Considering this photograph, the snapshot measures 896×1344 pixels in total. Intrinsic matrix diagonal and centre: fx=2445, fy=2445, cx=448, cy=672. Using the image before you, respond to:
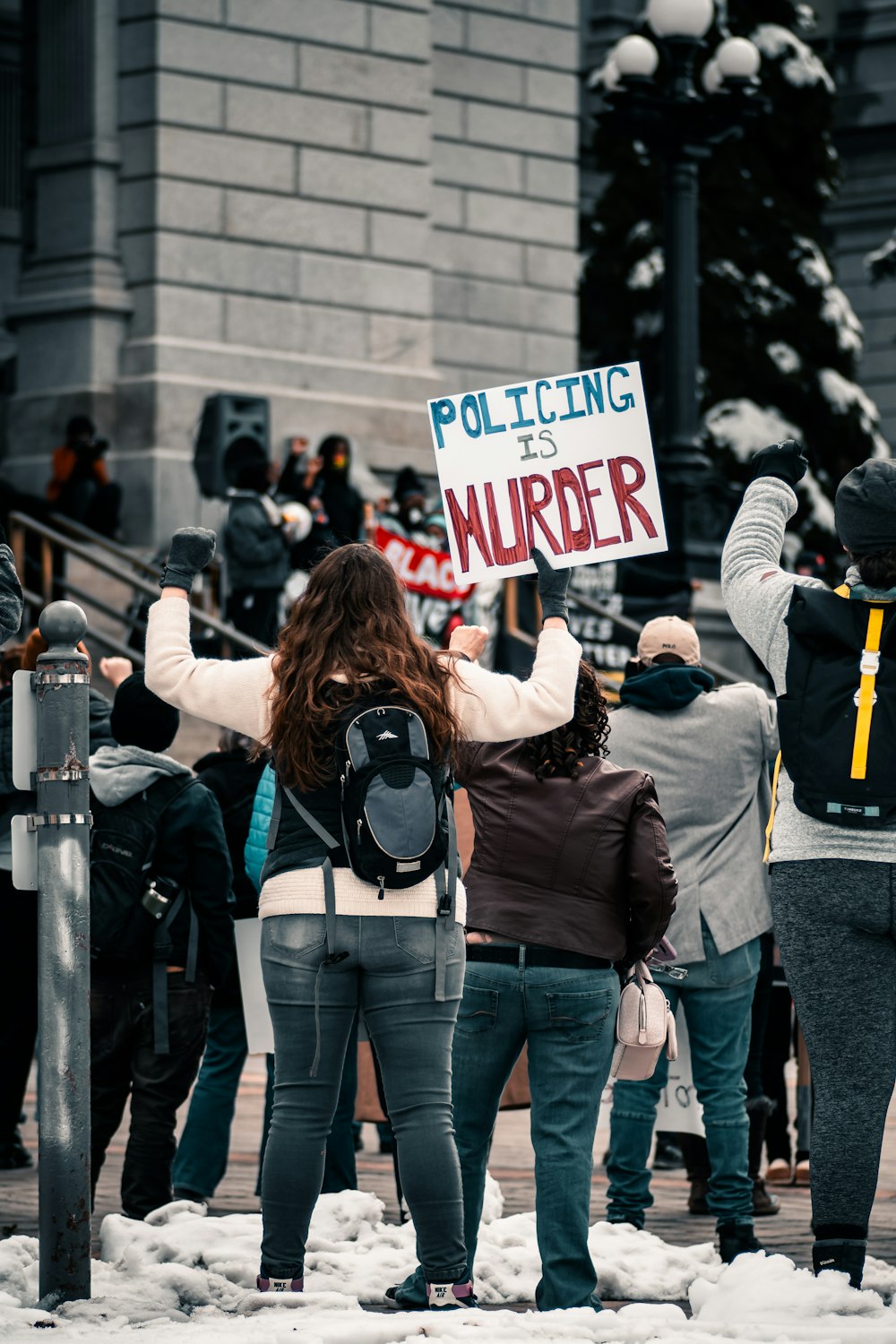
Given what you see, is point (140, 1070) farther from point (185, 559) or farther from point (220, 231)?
point (220, 231)

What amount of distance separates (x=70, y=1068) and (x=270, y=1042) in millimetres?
2085

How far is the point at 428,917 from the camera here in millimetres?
5375

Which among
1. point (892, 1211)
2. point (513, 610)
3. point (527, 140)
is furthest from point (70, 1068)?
point (527, 140)

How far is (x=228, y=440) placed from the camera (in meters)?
18.8

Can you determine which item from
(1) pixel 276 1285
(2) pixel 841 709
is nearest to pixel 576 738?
(2) pixel 841 709

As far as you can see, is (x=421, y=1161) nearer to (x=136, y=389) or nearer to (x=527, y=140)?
(x=136, y=389)

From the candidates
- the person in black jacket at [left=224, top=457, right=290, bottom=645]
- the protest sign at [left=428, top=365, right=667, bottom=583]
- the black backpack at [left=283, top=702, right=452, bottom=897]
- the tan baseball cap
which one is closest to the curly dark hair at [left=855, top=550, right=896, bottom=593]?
the protest sign at [left=428, top=365, right=667, bottom=583]

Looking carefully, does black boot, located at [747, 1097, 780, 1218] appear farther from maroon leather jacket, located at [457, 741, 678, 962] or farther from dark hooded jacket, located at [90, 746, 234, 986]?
maroon leather jacket, located at [457, 741, 678, 962]

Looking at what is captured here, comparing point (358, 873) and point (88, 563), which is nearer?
point (358, 873)

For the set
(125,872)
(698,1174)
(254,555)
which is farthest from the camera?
(254,555)

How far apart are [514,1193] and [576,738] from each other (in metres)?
2.51

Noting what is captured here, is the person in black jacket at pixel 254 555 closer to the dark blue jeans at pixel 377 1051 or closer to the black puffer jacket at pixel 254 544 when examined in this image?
the black puffer jacket at pixel 254 544

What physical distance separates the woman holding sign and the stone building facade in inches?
608

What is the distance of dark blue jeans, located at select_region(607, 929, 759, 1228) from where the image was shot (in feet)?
23.0
